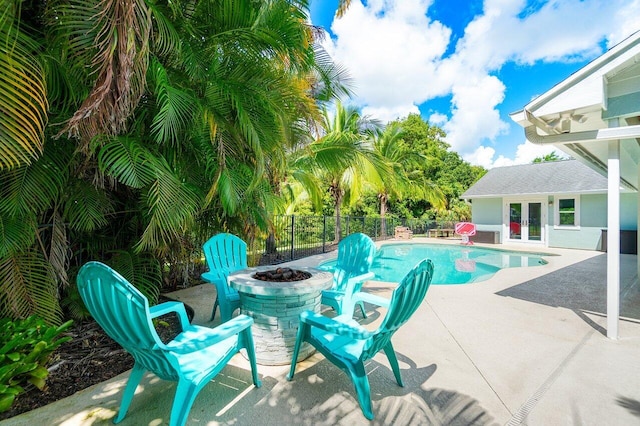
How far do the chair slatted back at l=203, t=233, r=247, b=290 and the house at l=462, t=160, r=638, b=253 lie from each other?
15.1 m

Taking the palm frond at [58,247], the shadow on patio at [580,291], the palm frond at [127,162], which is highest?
the palm frond at [127,162]

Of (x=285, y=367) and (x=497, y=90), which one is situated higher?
(x=497, y=90)

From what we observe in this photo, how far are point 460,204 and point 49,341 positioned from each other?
2651 cm

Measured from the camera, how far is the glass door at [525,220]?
14945 millimetres

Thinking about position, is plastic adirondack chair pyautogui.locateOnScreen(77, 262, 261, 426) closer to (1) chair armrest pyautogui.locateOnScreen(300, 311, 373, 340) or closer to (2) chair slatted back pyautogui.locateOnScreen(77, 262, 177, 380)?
(2) chair slatted back pyautogui.locateOnScreen(77, 262, 177, 380)

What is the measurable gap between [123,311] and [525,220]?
18.1 meters

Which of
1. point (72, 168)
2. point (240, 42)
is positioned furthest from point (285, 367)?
point (240, 42)

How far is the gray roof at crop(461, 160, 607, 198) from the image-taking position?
13484mm

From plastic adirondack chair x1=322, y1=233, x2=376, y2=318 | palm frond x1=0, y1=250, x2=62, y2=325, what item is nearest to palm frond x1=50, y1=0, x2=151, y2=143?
palm frond x1=0, y1=250, x2=62, y2=325

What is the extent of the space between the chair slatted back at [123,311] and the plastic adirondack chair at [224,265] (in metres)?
1.66

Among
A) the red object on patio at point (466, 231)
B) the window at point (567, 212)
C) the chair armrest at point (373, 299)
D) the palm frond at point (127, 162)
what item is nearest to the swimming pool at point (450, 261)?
the red object on patio at point (466, 231)

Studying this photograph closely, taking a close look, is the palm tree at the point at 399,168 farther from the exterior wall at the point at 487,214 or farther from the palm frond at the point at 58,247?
the palm frond at the point at 58,247

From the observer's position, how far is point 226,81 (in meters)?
3.53

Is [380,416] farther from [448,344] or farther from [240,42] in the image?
[240,42]
